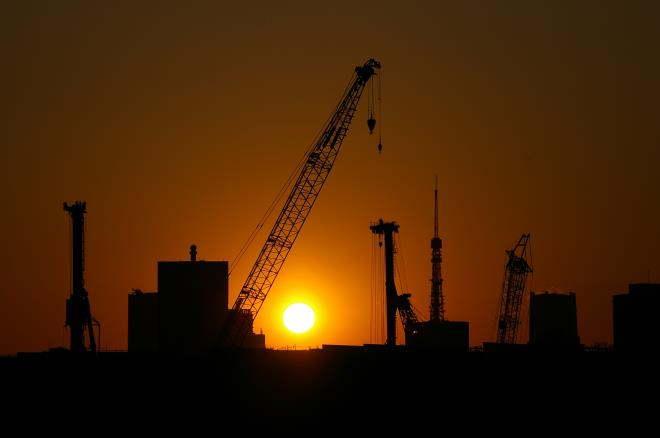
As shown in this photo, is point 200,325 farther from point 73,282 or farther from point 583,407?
point 583,407

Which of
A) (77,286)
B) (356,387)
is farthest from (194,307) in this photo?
(356,387)

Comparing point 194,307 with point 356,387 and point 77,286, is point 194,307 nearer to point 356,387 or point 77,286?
point 77,286

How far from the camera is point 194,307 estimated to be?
188625 millimetres

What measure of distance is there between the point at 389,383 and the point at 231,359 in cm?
2439

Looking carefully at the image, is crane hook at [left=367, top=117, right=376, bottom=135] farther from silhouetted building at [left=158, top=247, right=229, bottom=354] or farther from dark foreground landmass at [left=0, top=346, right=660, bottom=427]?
silhouetted building at [left=158, top=247, right=229, bottom=354]

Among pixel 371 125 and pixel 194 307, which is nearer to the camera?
pixel 371 125

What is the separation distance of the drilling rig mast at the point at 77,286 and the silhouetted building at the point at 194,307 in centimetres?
3222

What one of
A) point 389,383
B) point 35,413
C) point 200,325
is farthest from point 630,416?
point 200,325

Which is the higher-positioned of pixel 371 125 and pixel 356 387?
pixel 371 125

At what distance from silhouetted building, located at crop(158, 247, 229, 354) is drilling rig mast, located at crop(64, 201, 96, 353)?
32219 millimetres

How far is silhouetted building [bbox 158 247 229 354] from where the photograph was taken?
187875mm

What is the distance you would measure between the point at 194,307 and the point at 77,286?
35583 mm

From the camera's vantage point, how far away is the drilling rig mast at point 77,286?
155m

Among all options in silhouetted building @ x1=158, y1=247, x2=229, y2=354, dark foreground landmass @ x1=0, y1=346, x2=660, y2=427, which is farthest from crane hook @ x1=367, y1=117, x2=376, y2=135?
silhouetted building @ x1=158, y1=247, x2=229, y2=354
